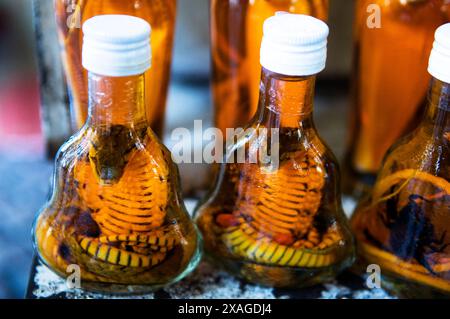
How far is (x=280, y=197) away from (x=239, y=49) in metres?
0.13

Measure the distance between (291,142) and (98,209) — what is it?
11cm

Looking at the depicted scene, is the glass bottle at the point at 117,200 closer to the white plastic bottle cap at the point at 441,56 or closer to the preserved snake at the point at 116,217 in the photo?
the preserved snake at the point at 116,217

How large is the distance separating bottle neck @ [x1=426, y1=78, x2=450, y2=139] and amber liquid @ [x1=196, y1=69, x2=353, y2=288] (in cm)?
6

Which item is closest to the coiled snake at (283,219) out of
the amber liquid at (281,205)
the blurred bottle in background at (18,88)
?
the amber liquid at (281,205)

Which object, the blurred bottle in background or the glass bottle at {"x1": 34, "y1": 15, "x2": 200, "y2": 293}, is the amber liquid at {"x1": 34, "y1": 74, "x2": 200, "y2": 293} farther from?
the blurred bottle in background

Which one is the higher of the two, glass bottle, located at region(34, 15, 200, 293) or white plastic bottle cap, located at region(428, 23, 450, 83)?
white plastic bottle cap, located at region(428, 23, 450, 83)

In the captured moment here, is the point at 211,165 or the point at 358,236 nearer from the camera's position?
the point at 358,236

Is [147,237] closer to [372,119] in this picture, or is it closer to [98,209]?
[98,209]

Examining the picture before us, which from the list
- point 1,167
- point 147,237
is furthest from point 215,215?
point 1,167

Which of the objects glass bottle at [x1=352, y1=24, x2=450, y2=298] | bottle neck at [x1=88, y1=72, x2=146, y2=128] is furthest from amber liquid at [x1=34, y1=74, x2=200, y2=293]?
glass bottle at [x1=352, y1=24, x2=450, y2=298]

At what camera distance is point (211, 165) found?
54 cm

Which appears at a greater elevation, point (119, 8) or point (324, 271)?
point (119, 8)

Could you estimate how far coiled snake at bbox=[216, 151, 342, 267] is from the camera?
39 cm

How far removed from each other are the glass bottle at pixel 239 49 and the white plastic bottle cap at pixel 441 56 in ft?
0.37
